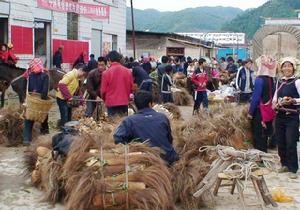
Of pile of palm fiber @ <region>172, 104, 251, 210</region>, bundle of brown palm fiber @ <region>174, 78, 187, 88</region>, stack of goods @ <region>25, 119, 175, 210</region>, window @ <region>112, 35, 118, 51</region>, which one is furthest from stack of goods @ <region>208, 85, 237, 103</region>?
window @ <region>112, 35, 118, 51</region>

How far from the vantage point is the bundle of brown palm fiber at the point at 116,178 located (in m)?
5.52

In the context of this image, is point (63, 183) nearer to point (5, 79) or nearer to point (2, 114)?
point (2, 114)

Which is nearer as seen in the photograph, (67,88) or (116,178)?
(116,178)

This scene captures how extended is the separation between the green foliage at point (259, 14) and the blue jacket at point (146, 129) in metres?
89.3

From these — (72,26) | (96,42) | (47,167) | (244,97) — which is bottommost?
(47,167)

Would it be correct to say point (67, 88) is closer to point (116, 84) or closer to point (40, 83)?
point (40, 83)

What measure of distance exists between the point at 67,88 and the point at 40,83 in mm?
959

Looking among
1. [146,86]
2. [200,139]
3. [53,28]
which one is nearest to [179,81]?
[53,28]

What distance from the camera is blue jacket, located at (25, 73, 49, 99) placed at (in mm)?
9680

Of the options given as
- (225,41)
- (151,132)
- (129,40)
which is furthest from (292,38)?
(225,41)

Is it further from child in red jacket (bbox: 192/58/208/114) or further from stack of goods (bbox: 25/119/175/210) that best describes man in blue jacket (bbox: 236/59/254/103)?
stack of goods (bbox: 25/119/175/210)

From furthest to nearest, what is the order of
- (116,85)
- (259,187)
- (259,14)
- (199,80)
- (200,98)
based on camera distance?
(259,14) → (200,98) → (199,80) → (116,85) → (259,187)

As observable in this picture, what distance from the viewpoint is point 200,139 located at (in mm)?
8156

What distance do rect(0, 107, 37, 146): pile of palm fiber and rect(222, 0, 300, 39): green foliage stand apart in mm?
86002
